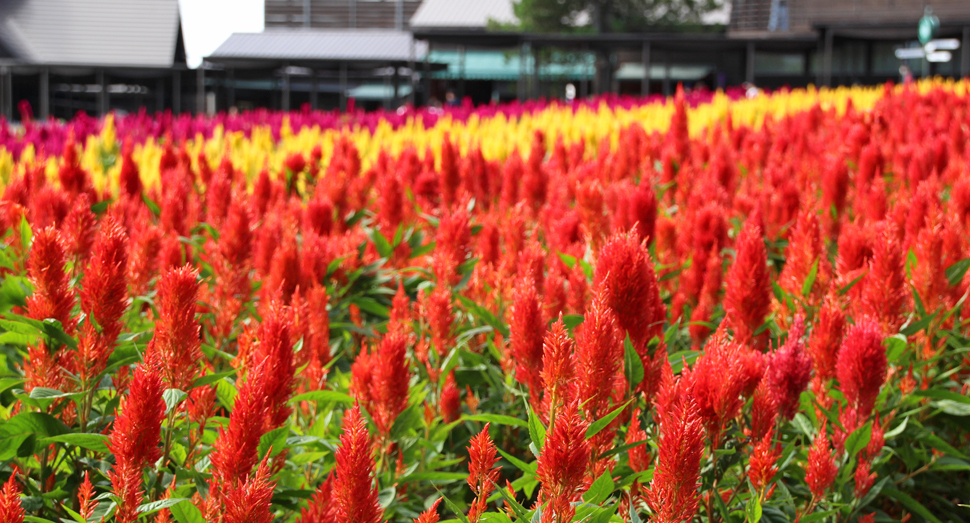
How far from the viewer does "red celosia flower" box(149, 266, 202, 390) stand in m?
1.30

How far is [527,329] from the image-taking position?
60.9 inches

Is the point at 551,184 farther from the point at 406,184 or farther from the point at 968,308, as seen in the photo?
the point at 968,308

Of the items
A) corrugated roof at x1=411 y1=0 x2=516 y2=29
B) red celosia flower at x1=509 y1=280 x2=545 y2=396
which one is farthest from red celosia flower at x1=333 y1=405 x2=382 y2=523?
corrugated roof at x1=411 y1=0 x2=516 y2=29

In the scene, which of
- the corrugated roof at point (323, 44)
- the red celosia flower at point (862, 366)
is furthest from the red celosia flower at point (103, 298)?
the corrugated roof at point (323, 44)

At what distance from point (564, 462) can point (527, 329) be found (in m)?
0.47

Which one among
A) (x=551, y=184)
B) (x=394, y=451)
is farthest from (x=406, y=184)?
(x=394, y=451)

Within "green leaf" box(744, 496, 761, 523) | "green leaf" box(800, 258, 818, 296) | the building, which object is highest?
the building

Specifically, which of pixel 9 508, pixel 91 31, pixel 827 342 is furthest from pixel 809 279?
pixel 91 31

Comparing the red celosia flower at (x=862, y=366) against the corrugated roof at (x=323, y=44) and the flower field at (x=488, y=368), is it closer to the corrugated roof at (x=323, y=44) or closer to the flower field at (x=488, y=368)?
the flower field at (x=488, y=368)

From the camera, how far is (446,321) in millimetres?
2094

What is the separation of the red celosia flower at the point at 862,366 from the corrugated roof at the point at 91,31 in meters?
37.0

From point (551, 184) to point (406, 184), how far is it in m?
0.71

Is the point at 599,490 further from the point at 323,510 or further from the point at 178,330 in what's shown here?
the point at 178,330

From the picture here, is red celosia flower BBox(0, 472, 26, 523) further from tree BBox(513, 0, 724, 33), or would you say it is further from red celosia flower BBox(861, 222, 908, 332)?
tree BBox(513, 0, 724, 33)
